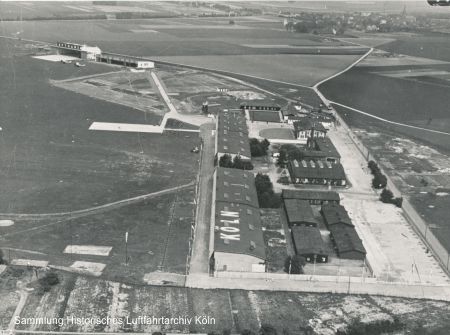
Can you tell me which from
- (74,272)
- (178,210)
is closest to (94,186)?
(178,210)

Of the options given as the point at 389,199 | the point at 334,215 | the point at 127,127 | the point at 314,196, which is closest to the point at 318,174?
the point at 314,196

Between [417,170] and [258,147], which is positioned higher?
[258,147]

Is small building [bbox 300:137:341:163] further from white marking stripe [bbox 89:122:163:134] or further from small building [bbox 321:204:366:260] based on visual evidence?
white marking stripe [bbox 89:122:163:134]

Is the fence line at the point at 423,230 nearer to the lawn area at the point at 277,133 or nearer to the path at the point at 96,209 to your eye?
the lawn area at the point at 277,133

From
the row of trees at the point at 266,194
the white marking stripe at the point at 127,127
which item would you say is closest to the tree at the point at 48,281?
the row of trees at the point at 266,194

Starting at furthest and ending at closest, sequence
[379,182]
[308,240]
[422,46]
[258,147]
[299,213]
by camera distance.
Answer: [422,46], [258,147], [379,182], [299,213], [308,240]

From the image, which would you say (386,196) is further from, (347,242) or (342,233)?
(347,242)

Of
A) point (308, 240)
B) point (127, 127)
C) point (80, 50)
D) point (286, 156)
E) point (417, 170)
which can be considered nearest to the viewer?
point (308, 240)
